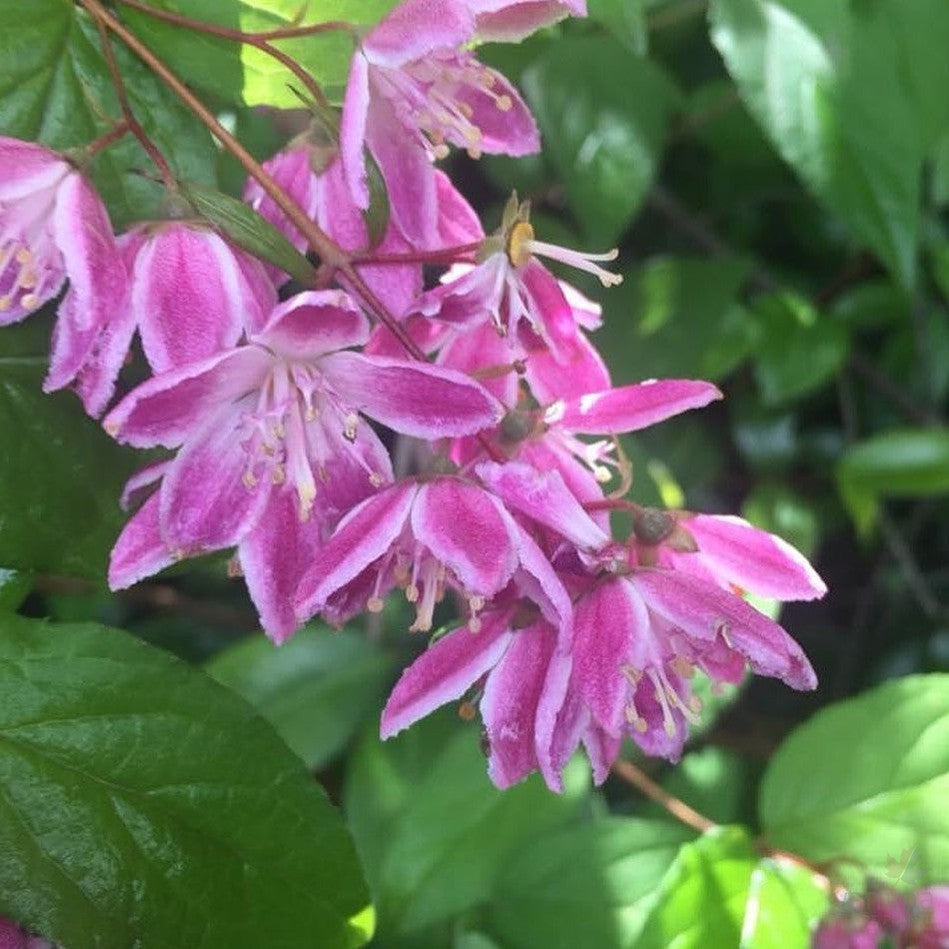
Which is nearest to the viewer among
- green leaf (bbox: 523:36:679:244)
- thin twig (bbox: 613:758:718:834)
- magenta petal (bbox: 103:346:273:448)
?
magenta petal (bbox: 103:346:273:448)

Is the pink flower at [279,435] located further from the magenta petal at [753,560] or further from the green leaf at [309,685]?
the green leaf at [309,685]

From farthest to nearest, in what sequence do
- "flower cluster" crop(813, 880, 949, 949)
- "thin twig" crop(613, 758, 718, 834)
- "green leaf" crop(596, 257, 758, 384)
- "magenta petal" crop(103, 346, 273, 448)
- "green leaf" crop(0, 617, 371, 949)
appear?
1. "green leaf" crop(596, 257, 758, 384)
2. "thin twig" crop(613, 758, 718, 834)
3. "flower cluster" crop(813, 880, 949, 949)
4. "green leaf" crop(0, 617, 371, 949)
5. "magenta petal" crop(103, 346, 273, 448)

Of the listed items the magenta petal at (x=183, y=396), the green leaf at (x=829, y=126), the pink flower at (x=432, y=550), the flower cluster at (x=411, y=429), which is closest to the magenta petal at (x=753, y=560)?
the flower cluster at (x=411, y=429)

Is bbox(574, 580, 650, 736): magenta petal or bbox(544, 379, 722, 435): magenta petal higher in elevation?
bbox(544, 379, 722, 435): magenta petal

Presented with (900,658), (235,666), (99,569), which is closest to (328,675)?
(235,666)

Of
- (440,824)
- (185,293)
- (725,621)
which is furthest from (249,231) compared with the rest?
(440,824)

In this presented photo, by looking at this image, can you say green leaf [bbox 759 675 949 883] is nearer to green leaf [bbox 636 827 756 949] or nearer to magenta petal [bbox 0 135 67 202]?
green leaf [bbox 636 827 756 949]

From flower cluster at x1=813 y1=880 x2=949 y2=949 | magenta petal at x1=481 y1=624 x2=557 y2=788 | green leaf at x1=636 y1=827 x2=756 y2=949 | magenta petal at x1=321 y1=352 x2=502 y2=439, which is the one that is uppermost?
magenta petal at x1=321 y1=352 x2=502 y2=439

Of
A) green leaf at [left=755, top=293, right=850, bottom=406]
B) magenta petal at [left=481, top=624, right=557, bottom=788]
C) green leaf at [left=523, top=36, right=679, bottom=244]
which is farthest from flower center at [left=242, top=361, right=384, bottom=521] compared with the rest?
green leaf at [left=755, top=293, right=850, bottom=406]
